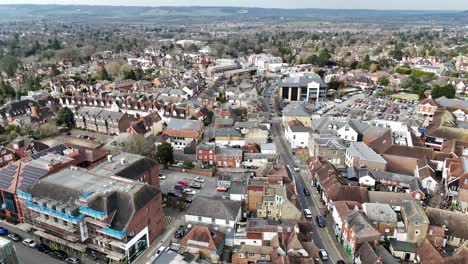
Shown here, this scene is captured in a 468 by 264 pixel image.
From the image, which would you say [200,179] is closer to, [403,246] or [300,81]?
[403,246]

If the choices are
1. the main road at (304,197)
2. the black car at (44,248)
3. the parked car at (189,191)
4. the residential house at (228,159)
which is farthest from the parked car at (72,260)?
the residential house at (228,159)

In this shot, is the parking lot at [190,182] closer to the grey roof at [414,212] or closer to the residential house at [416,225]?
the grey roof at [414,212]

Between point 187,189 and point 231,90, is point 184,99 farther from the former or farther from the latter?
point 187,189

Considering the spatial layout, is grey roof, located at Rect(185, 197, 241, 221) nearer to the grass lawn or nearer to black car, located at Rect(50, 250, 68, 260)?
black car, located at Rect(50, 250, 68, 260)

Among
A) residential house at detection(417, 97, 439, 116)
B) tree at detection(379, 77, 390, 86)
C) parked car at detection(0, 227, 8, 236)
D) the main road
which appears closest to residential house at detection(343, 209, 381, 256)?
the main road

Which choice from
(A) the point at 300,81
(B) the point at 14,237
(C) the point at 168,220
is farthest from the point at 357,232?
(A) the point at 300,81

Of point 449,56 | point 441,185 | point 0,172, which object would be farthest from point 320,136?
point 449,56
